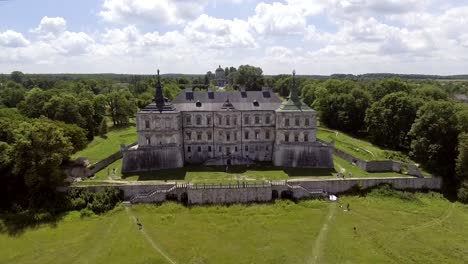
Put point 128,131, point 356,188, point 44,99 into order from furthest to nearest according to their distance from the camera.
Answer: point 128,131 < point 44,99 < point 356,188

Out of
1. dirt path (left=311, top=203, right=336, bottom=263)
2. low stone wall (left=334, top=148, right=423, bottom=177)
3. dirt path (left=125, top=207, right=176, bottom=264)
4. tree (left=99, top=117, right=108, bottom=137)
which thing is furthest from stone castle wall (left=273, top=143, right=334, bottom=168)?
tree (left=99, top=117, right=108, bottom=137)

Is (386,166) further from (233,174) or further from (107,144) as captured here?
(107,144)

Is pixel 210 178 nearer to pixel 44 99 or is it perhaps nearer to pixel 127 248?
pixel 127 248

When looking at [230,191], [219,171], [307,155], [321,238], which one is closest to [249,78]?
[307,155]

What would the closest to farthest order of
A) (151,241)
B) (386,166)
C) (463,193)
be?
(151,241), (463,193), (386,166)

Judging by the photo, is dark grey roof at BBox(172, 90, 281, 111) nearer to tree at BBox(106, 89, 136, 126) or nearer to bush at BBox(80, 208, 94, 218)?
bush at BBox(80, 208, 94, 218)

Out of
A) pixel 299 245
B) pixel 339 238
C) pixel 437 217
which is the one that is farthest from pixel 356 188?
pixel 299 245
